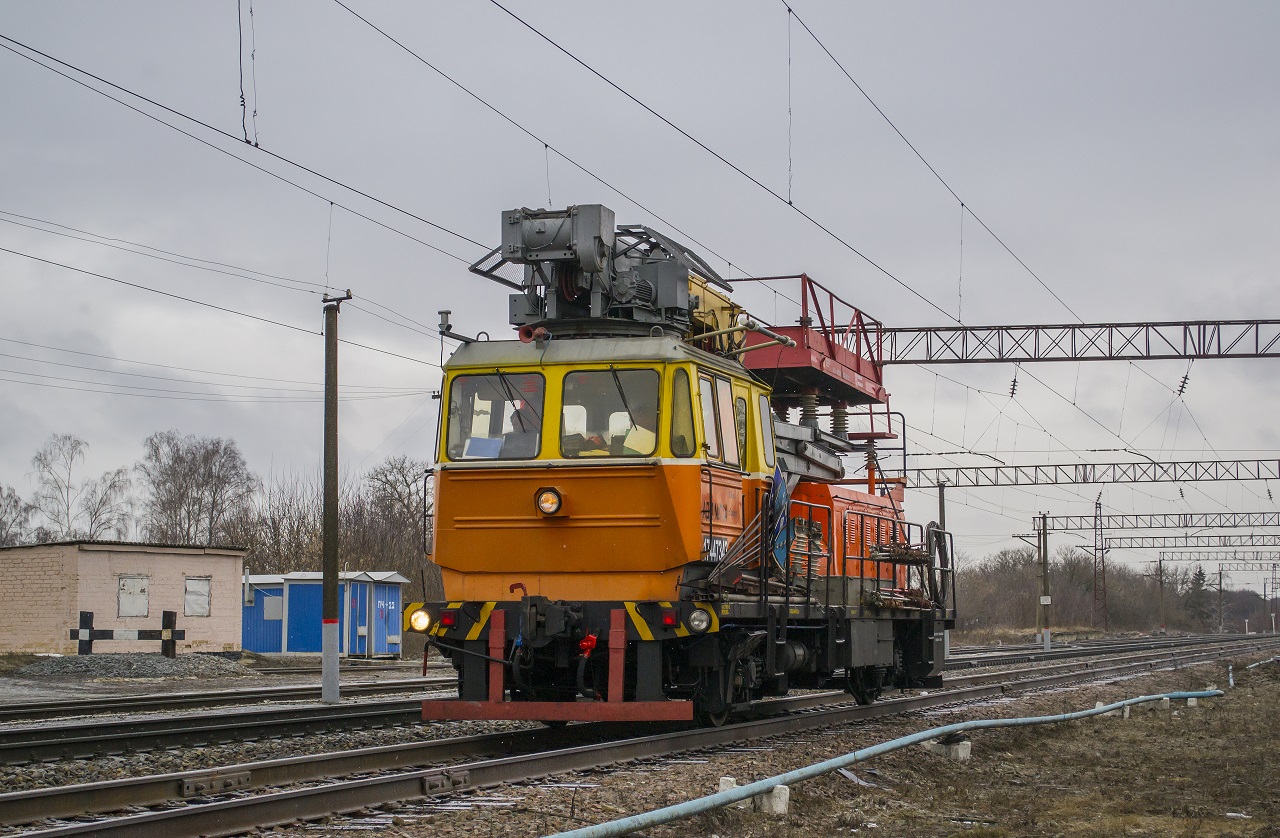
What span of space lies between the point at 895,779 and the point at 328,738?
17.2 feet

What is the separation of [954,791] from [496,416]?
4.89m

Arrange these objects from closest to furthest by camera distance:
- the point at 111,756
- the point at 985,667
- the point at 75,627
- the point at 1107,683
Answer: the point at 111,756, the point at 1107,683, the point at 75,627, the point at 985,667

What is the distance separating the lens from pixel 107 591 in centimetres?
2797

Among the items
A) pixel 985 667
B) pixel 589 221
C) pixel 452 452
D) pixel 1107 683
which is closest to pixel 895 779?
pixel 452 452

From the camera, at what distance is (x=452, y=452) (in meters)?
11.4

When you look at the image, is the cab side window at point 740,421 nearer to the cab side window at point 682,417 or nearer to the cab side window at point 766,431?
the cab side window at point 766,431

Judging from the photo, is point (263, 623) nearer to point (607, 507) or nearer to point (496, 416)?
point (496, 416)

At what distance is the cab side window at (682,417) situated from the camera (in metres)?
11.0

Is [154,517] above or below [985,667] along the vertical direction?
above

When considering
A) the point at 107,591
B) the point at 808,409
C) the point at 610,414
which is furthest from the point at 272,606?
the point at 610,414

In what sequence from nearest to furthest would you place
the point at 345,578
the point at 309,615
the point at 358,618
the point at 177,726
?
the point at 177,726 < the point at 345,578 < the point at 358,618 < the point at 309,615

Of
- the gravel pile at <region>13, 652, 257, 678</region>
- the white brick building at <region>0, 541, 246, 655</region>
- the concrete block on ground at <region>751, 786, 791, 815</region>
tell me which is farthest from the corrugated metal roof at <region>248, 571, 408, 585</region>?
the concrete block on ground at <region>751, 786, 791, 815</region>

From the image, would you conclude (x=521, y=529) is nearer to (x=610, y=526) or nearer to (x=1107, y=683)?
(x=610, y=526)

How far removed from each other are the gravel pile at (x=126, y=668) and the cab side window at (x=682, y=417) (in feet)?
56.5
